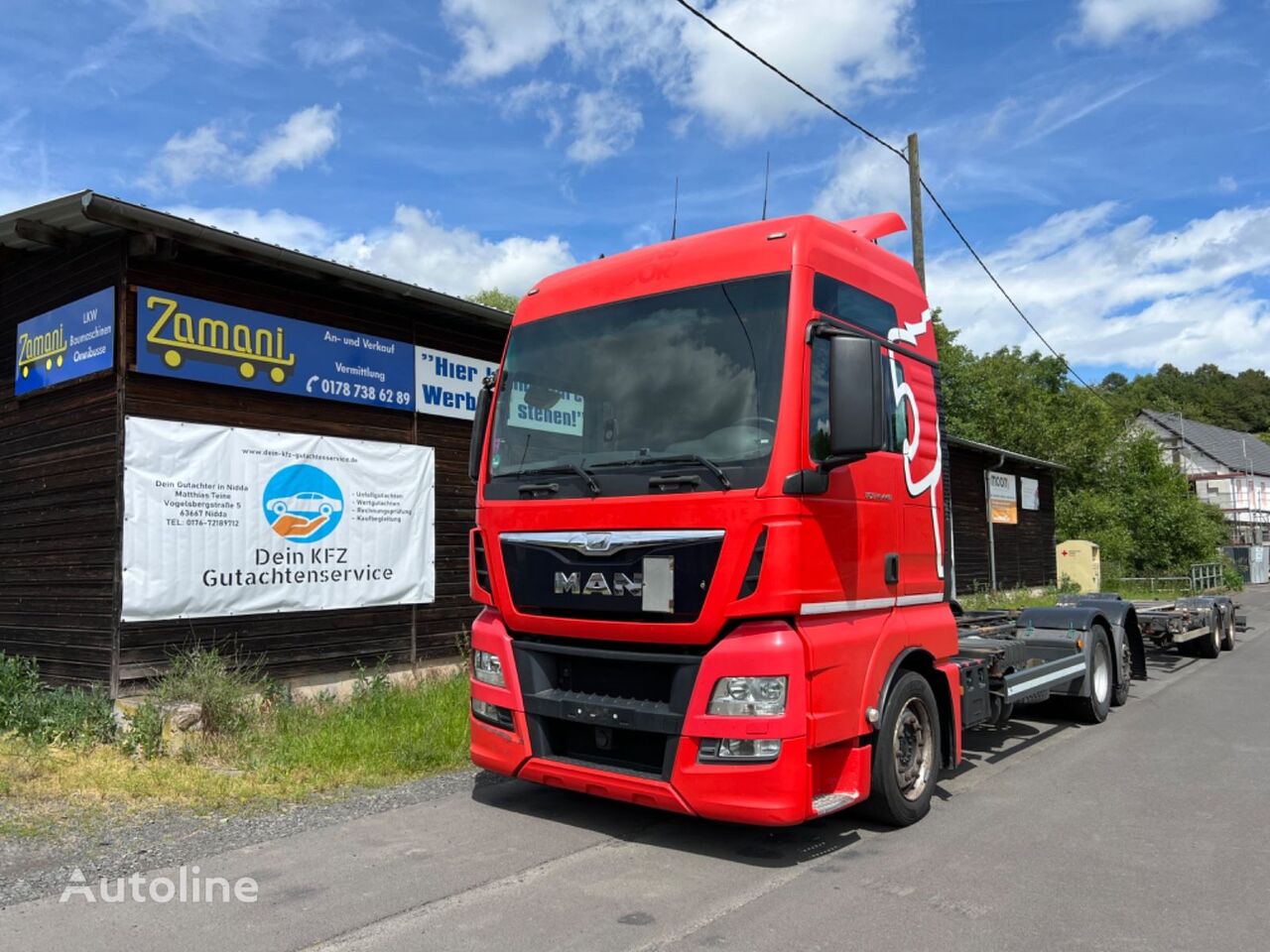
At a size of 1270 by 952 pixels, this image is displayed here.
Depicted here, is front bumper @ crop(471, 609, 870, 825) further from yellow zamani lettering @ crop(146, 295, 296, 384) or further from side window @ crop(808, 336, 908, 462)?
→ yellow zamani lettering @ crop(146, 295, 296, 384)

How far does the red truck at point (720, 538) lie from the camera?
4.65 m

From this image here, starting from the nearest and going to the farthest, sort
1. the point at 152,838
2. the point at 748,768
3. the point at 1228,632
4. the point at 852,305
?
the point at 748,768 → the point at 152,838 → the point at 852,305 → the point at 1228,632

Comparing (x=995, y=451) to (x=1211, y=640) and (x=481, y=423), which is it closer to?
(x=1211, y=640)

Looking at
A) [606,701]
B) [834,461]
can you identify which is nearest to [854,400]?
[834,461]

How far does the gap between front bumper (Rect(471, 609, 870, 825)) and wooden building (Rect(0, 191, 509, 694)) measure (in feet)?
16.3

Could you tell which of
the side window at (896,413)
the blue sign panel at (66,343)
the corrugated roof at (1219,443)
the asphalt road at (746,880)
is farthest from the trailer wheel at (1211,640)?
the corrugated roof at (1219,443)

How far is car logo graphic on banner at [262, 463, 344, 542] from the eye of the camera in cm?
894

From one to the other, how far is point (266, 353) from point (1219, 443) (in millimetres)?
86859

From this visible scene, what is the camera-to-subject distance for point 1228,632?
49.8 ft

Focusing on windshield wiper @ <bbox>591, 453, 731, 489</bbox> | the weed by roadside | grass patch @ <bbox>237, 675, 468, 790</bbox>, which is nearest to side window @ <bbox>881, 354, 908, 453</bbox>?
windshield wiper @ <bbox>591, 453, 731, 489</bbox>

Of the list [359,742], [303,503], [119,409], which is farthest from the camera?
[303,503]

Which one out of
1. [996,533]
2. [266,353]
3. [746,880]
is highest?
[266,353]

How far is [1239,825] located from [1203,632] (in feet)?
30.7

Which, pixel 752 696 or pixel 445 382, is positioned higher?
pixel 445 382
